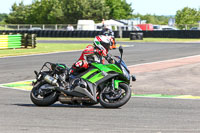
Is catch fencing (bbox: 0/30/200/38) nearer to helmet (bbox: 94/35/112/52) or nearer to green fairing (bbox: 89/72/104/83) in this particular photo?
helmet (bbox: 94/35/112/52)

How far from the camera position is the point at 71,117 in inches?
307

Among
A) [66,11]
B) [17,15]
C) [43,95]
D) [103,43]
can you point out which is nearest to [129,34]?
[103,43]

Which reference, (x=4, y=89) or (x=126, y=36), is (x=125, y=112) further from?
(x=126, y=36)

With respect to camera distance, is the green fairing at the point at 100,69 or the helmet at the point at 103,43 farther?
the helmet at the point at 103,43

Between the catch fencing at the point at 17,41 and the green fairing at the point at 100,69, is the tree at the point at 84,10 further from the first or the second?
the green fairing at the point at 100,69

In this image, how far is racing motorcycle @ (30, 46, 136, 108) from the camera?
858 cm

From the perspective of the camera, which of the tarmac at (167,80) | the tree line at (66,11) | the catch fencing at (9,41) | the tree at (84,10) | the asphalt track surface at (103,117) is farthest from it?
the tree line at (66,11)

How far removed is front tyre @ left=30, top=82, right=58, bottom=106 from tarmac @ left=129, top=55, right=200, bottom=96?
141 inches

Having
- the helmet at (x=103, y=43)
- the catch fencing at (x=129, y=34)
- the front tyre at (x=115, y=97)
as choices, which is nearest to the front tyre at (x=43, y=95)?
the front tyre at (x=115, y=97)

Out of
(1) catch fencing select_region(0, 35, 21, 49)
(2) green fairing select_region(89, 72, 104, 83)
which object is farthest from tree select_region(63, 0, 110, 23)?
(2) green fairing select_region(89, 72, 104, 83)

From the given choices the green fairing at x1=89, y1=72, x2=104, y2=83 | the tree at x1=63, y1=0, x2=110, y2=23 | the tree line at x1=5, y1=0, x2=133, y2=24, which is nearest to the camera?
the green fairing at x1=89, y1=72, x2=104, y2=83

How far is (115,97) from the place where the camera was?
857 centimetres

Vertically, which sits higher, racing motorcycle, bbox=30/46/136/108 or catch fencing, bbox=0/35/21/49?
catch fencing, bbox=0/35/21/49

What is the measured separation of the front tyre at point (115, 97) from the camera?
8.55m
